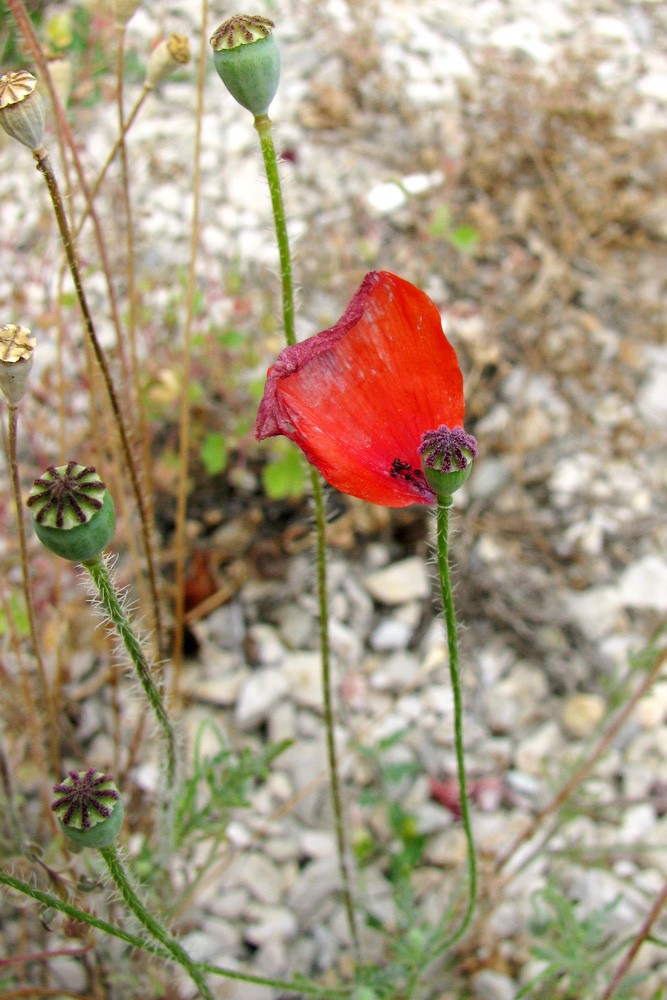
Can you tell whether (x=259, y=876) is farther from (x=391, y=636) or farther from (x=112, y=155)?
(x=112, y=155)

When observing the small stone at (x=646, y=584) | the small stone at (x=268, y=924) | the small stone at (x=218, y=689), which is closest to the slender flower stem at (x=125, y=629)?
the small stone at (x=268, y=924)

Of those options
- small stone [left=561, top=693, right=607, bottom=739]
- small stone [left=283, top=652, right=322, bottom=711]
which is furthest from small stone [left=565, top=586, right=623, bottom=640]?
small stone [left=283, top=652, right=322, bottom=711]

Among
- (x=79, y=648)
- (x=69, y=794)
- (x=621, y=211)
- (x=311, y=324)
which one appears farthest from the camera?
(x=621, y=211)

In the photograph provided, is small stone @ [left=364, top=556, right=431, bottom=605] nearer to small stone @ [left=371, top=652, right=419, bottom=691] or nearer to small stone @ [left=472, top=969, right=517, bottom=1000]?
small stone @ [left=371, top=652, right=419, bottom=691]

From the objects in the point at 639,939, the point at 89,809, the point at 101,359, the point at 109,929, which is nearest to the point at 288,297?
the point at 101,359

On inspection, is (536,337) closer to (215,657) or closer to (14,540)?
(215,657)

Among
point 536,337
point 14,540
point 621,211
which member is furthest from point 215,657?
point 621,211
